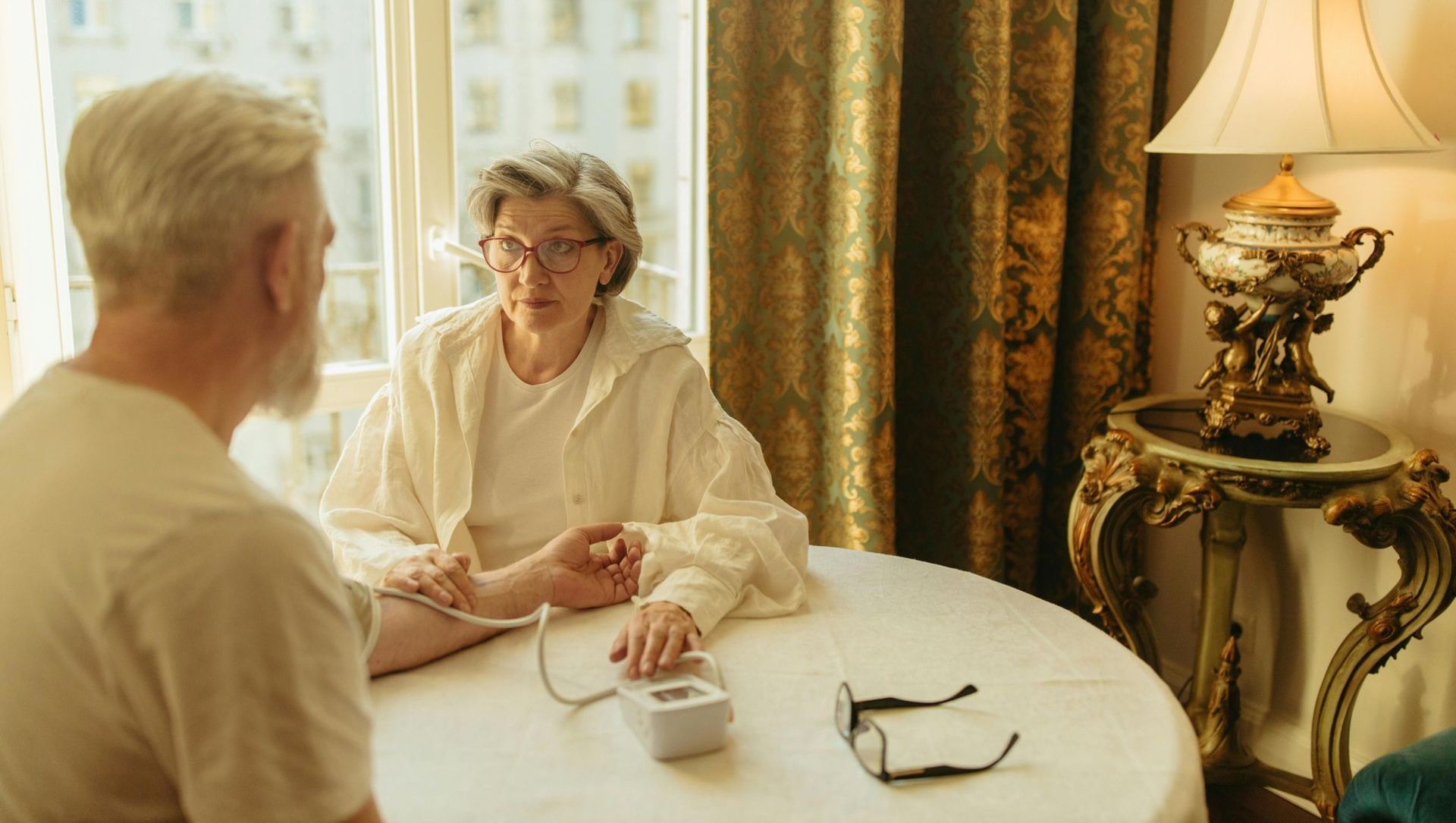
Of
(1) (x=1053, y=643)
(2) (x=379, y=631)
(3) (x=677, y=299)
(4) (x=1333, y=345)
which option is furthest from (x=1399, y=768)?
(3) (x=677, y=299)

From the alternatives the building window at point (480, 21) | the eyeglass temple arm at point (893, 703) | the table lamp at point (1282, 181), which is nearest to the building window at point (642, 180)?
the building window at point (480, 21)

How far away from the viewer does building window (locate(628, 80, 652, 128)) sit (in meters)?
2.66

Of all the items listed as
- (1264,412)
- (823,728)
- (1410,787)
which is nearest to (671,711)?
(823,728)

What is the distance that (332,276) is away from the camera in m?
2.49

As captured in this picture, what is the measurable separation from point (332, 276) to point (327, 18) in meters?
0.49

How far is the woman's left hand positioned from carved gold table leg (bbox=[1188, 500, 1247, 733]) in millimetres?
1219

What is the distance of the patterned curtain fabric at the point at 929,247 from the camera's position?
8.08 ft

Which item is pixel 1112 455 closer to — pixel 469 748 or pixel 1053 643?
pixel 1053 643

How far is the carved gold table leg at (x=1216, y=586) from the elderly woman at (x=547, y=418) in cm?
97

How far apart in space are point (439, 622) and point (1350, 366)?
1.80 m

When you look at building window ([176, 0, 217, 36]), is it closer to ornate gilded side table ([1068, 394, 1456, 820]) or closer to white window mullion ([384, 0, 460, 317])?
white window mullion ([384, 0, 460, 317])

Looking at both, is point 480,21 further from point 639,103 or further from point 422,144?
point 639,103

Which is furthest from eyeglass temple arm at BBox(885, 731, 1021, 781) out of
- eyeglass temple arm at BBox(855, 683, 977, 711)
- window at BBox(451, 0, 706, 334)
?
window at BBox(451, 0, 706, 334)

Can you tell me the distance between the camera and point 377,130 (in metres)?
2.42
